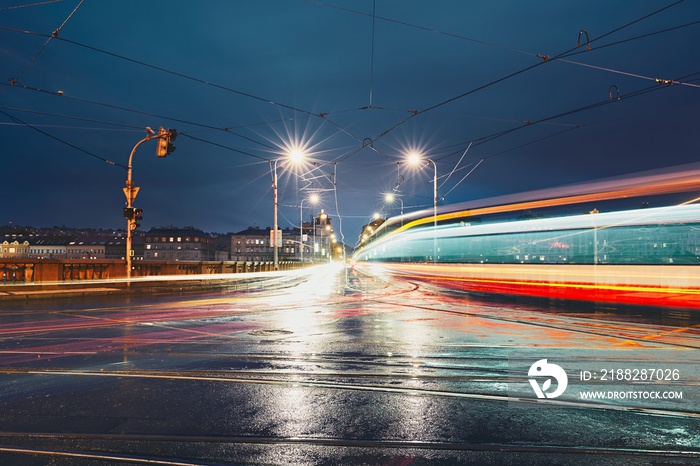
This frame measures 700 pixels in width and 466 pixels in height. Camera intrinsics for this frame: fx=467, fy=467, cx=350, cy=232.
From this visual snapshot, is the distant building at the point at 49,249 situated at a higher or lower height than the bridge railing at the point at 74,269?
higher

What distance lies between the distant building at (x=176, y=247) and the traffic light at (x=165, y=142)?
143 metres

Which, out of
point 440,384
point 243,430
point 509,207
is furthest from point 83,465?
point 509,207

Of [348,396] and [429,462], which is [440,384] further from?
[429,462]

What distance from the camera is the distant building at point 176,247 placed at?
523ft

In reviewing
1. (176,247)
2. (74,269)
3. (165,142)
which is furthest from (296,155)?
(176,247)

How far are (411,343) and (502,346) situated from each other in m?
1.67

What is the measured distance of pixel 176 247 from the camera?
162375 mm

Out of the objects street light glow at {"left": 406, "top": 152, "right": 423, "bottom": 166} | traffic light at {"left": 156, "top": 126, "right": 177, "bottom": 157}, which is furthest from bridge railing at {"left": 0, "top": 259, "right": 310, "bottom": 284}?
street light glow at {"left": 406, "top": 152, "right": 423, "bottom": 166}

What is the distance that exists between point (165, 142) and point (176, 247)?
152 meters

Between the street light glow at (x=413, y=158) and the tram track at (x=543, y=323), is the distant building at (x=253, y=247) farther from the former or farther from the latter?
the tram track at (x=543, y=323)

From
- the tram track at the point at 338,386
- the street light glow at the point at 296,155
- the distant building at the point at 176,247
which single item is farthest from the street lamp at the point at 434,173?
the distant building at the point at 176,247

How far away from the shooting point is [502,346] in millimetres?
8586

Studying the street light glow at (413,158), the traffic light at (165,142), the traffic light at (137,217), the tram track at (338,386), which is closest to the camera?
the tram track at (338,386)

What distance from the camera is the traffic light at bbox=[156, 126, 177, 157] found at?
20016 millimetres
